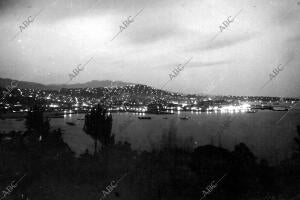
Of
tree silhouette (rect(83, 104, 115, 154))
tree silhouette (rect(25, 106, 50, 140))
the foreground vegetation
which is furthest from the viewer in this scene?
tree silhouette (rect(25, 106, 50, 140))

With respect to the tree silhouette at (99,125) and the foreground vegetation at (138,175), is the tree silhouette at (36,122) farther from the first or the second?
the tree silhouette at (99,125)

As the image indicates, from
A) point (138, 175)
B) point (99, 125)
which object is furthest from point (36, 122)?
point (138, 175)

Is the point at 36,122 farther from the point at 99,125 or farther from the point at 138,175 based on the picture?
the point at 138,175

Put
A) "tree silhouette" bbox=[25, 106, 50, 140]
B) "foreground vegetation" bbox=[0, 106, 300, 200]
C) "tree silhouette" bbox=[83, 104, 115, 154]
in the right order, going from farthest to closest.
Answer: "tree silhouette" bbox=[25, 106, 50, 140]
"tree silhouette" bbox=[83, 104, 115, 154]
"foreground vegetation" bbox=[0, 106, 300, 200]

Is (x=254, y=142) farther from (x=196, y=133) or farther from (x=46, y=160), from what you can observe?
(x=46, y=160)

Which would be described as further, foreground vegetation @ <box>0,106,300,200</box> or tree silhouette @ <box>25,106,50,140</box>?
tree silhouette @ <box>25,106,50,140</box>

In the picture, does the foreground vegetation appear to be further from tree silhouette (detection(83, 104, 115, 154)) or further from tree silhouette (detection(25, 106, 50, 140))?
tree silhouette (detection(83, 104, 115, 154))

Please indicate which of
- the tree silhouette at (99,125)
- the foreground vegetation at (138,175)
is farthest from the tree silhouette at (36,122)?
the tree silhouette at (99,125)

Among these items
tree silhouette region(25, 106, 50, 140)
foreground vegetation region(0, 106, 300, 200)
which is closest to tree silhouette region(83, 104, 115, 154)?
foreground vegetation region(0, 106, 300, 200)
